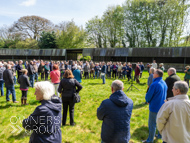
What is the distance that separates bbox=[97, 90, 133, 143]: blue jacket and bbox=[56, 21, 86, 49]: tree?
35.9 meters

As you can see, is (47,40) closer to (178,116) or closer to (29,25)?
(29,25)

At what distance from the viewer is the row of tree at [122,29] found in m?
31.6

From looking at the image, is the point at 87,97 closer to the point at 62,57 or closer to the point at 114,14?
the point at 62,57

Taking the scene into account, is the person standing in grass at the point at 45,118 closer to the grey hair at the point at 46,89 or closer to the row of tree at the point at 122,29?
the grey hair at the point at 46,89

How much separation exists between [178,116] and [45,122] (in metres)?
2.23

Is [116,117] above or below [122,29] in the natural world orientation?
below

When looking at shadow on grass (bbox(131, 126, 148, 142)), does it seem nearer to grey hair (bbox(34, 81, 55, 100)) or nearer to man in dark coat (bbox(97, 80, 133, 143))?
man in dark coat (bbox(97, 80, 133, 143))

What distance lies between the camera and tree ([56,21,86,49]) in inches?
1431

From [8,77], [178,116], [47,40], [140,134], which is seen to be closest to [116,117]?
[178,116]

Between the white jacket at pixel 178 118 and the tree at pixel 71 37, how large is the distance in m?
36.2

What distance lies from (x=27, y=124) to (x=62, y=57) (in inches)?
1110

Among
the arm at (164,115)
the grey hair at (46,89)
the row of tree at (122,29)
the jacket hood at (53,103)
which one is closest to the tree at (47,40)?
the row of tree at (122,29)

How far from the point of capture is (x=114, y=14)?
3650 cm

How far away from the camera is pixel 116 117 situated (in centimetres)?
221
